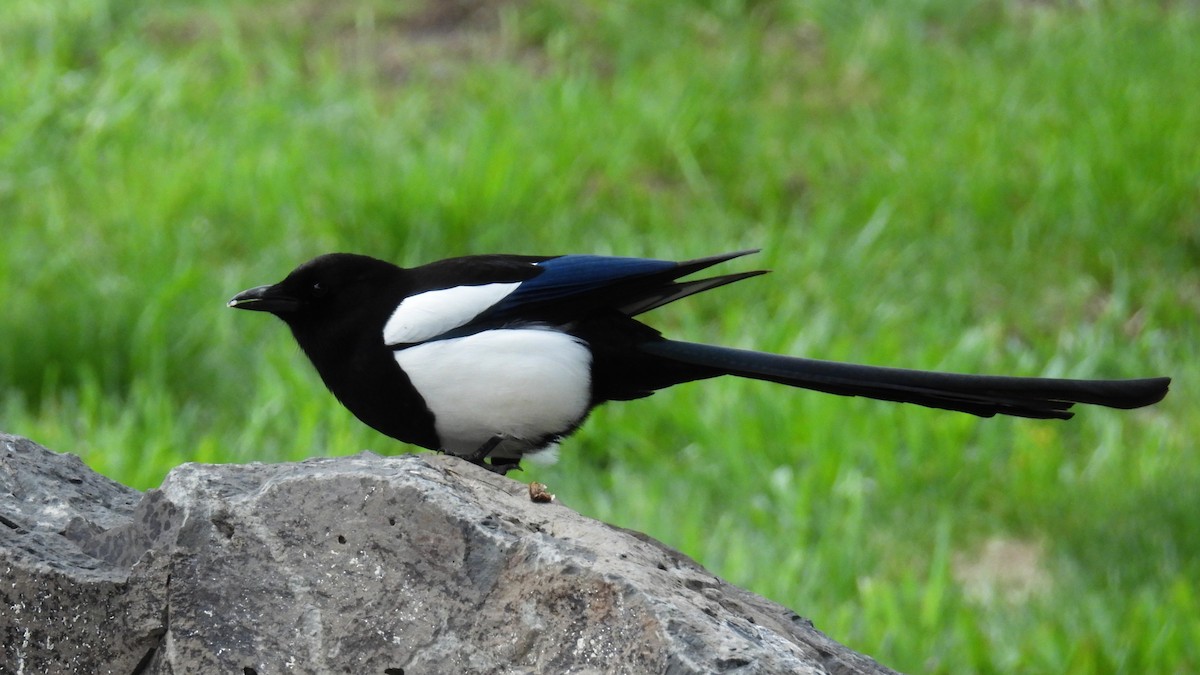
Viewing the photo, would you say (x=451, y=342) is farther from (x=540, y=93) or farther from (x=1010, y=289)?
(x=540, y=93)

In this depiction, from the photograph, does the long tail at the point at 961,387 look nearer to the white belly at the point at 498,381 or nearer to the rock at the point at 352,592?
the white belly at the point at 498,381

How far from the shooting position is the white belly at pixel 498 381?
2367 millimetres

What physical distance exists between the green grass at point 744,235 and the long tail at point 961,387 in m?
1.33

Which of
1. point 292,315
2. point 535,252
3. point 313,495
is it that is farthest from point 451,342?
point 535,252

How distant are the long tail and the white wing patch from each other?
0.44 metres

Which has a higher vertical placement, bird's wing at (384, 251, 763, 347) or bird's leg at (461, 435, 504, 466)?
bird's wing at (384, 251, 763, 347)

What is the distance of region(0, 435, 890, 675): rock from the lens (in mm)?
1626

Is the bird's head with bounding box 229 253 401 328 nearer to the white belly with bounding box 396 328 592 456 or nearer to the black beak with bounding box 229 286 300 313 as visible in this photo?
the black beak with bounding box 229 286 300 313

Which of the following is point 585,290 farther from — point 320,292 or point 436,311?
point 320,292

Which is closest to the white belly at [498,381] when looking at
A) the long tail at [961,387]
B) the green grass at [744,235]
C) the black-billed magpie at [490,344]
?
the black-billed magpie at [490,344]

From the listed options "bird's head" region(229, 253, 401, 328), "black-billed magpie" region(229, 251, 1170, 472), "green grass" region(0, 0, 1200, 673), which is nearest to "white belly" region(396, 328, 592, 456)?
"black-billed magpie" region(229, 251, 1170, 472)

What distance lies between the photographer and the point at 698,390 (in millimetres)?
4543

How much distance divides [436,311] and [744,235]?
3.03 m

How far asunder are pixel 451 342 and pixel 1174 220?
11.7 ft
